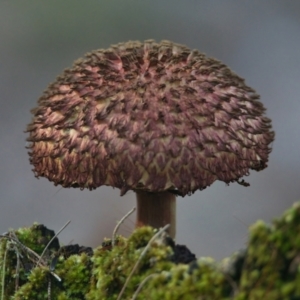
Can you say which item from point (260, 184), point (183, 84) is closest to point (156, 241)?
point (183, 84)

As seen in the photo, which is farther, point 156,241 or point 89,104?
point 89,104

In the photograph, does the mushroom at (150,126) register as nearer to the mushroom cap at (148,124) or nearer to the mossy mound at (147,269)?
A: the mushroom cap at (148,124)

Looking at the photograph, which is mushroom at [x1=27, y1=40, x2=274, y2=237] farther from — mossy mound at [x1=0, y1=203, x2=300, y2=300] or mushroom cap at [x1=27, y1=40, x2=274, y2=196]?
mossy mound at [x1=0, y1=203, x2=300, y2=300]

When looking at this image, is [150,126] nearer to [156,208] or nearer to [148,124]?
[148,124]

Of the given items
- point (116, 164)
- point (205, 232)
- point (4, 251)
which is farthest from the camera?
point (205, 232)

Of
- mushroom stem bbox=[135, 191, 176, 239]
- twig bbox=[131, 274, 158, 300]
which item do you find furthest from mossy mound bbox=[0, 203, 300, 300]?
mushroom stem bbox=[135, 191, 176, 239]

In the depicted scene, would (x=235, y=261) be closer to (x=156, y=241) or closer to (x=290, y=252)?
(x=290, y=252)
